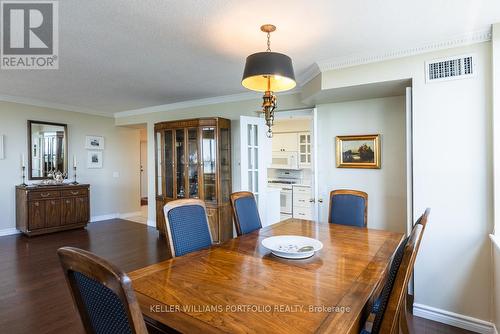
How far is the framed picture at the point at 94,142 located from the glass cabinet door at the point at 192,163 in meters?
2.86

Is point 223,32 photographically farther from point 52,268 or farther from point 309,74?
point 52,268

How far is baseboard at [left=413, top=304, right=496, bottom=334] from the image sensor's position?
2315 millimetres

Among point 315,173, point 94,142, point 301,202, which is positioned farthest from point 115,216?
point 315,173

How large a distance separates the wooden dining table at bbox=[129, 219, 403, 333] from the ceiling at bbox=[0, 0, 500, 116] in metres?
1.69

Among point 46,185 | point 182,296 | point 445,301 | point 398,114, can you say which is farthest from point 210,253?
point 46,185

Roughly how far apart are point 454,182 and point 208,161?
10.7 feet

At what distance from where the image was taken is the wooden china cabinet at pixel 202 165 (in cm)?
443

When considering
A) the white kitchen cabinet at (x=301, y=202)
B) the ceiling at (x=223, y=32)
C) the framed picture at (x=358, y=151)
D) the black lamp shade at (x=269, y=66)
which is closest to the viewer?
the black lamp shade at (x=269, y=66)

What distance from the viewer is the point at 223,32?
92.4 inches

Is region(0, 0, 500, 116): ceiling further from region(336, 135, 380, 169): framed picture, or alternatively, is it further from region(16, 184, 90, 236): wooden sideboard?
region(16, 184, 90, 236): wooden sideboard

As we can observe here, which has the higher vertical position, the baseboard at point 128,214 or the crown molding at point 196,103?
the crown molding at point 196,103

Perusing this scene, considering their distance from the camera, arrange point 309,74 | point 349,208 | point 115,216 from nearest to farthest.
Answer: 1. point 349,208
2. point 309,74
3. point 115,216

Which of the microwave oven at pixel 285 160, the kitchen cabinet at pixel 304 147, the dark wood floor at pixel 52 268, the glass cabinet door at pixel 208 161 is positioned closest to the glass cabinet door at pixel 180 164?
the glass cabinet door at pixel 208 161

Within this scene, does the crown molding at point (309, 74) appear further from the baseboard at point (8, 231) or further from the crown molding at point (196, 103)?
the baseboard at point (8, 231)
